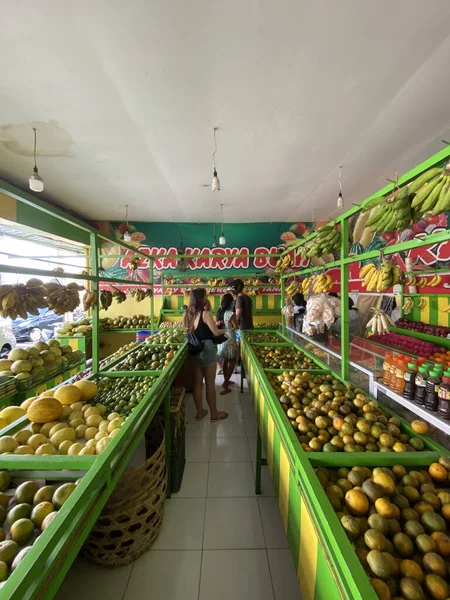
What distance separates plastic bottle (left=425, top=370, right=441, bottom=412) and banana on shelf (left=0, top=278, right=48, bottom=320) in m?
2.51

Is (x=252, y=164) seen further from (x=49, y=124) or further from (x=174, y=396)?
(x=174, y=396)

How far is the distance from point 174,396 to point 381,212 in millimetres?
2532

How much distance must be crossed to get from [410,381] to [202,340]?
2289mm

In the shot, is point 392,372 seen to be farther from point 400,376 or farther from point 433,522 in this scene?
point 433,522

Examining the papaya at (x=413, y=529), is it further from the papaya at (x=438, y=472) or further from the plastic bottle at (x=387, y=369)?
the plastic bottle at (x=387, y=369)

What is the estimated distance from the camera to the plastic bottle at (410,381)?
5.08ft

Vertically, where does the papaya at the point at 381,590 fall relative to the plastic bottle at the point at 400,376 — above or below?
below

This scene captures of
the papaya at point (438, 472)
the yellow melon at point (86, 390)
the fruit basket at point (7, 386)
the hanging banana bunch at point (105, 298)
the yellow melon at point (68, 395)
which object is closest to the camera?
the papaya at point (438, 472)

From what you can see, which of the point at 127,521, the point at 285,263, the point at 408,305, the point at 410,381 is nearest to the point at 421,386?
the point at 410,381

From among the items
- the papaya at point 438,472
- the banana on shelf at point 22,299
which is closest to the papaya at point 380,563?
the papaya at point 438,472

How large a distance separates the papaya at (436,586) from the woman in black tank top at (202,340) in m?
2.64

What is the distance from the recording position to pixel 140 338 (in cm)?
501

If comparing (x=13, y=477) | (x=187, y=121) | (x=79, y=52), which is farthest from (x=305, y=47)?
(x=13, y=477)

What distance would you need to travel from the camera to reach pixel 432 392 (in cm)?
140
